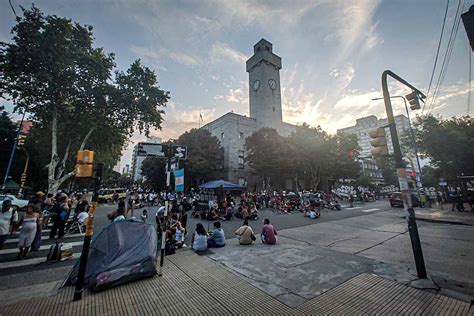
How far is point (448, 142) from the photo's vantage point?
18438 mm

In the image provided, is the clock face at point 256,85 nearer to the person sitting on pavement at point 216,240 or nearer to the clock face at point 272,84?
the clock face at point 272,84

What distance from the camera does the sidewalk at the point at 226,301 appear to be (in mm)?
3500

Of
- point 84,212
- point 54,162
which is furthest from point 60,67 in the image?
point 84,212

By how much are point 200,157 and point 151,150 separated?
2991 cm

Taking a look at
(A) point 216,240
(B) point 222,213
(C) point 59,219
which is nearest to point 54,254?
(C) point 59,219

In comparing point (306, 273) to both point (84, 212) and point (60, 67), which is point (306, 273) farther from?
point (60, 67)

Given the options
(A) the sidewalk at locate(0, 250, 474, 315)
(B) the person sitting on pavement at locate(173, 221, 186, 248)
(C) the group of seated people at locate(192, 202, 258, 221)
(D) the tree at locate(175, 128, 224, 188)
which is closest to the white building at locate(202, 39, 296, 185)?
(D) the tree at locate(175, 128, 224, 188)

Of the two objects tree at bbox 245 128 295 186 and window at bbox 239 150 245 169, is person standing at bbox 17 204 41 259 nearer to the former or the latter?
tree at bbox 245 128 295 186

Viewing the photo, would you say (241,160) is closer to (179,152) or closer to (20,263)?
(179,152)

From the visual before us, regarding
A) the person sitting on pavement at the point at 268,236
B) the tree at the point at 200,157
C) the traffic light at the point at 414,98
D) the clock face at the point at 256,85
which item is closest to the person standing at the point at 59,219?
the person sitting on pavement at the point at 268,236

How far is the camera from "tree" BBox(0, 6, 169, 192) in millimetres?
14258

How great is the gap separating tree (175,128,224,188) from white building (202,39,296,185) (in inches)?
100

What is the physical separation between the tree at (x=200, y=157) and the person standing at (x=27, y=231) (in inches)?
1107

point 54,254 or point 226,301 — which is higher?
point 54,254
